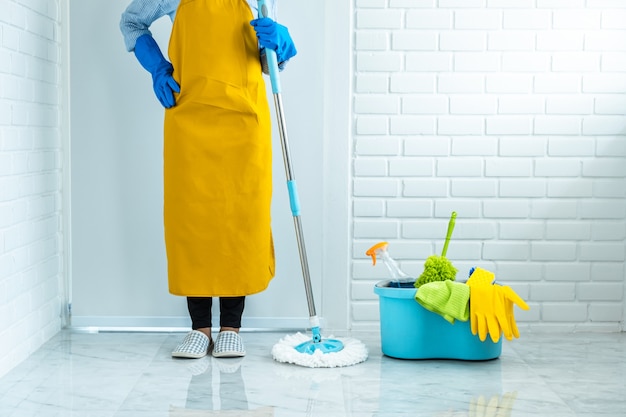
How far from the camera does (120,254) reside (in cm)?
320

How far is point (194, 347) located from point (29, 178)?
0.79 m

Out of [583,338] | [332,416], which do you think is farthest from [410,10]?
[332,416]

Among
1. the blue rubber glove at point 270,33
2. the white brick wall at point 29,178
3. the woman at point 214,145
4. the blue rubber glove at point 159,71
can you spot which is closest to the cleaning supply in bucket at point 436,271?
the woman at point 214,145

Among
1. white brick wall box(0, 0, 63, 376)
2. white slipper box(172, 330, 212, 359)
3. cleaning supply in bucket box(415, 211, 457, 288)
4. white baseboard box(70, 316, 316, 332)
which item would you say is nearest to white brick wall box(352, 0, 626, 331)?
white baseboard box(70, 316, 316, 332)

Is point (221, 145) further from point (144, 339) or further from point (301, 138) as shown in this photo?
point (144, 339)

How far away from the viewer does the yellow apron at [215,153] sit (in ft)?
8.89

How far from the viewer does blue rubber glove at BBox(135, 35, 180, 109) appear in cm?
277

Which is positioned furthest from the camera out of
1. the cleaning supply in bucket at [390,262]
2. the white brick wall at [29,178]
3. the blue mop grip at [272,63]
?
the cleaning supply in bucket at [390,262]

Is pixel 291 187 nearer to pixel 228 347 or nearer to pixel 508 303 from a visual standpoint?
pixel 228 347

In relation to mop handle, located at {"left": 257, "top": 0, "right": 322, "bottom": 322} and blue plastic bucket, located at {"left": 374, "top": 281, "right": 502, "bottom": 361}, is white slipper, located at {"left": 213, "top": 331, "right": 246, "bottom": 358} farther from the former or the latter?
blue plastic bucket, located at {"left": 374, "top": 281, "right": 502, "bottom": 361}

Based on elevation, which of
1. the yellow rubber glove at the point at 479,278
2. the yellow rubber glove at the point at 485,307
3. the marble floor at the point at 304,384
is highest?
the yellow rubber glove at the point at 479,278

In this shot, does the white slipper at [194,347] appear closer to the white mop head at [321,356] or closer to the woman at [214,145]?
the woman at [214,145]

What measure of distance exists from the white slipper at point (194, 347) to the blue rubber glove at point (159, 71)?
2.55ft

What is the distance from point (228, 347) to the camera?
9.12 feet
